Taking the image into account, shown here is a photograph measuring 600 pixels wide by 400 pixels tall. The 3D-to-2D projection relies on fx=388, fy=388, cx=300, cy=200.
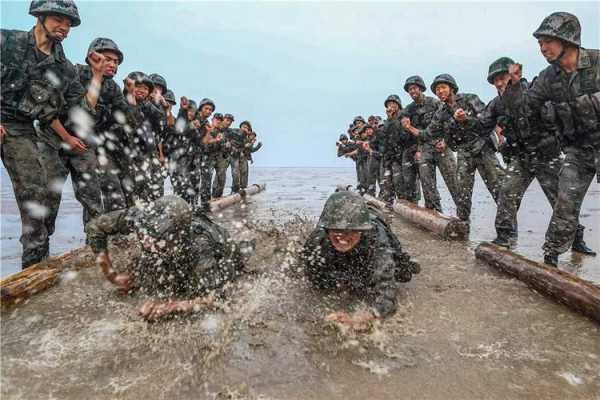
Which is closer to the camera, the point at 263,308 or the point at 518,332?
the point at 518,332

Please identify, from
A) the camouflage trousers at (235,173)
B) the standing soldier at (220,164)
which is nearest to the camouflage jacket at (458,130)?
the standing soldier at (220,164)

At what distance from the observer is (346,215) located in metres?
3.22

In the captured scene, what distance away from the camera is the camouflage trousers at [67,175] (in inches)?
166

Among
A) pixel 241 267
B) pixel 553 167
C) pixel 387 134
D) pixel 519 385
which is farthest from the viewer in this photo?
pixel 387 134

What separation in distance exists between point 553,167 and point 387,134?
4.90 meters

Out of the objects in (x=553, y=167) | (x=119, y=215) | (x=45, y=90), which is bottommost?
(x=119, y=215)

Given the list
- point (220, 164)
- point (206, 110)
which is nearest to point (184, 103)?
point (206, 110)

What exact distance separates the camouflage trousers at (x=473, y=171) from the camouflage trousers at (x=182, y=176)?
6331 millimetres

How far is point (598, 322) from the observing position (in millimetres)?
3104

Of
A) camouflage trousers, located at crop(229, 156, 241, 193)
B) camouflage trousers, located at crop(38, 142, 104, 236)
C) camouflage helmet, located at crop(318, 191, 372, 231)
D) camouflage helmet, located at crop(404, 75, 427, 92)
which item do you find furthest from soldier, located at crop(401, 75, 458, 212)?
camouflage trousers, located at crop(229, 156, 241, 193)

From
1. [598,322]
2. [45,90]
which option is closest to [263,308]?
[598,322]

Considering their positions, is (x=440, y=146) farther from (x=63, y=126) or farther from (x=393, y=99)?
(x=63, y=126)

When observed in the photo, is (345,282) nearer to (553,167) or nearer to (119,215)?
(119,215)

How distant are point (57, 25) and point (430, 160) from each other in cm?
641
